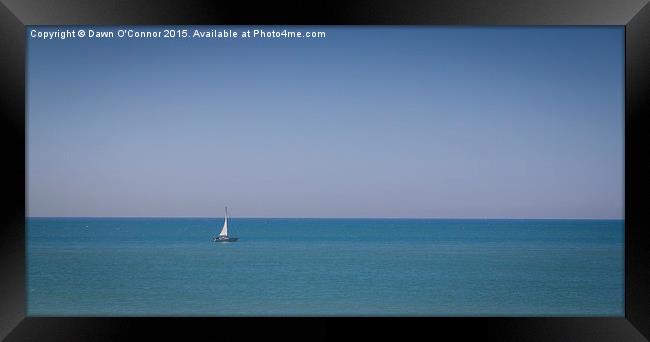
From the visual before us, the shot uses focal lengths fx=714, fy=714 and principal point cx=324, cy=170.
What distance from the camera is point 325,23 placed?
2926 millimetres

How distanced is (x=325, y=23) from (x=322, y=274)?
85.8 ft

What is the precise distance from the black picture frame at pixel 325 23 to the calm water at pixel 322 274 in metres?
15.2

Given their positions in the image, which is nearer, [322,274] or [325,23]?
[325,23]

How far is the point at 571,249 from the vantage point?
1344 inches

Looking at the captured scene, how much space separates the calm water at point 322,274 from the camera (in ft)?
72.3

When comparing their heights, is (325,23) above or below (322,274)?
above

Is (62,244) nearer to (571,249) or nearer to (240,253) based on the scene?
(240,253)

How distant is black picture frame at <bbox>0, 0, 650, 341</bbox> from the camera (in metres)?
2.87

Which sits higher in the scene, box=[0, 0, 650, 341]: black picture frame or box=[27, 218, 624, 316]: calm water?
box=[0, 0, 650, 341]: black picture frame

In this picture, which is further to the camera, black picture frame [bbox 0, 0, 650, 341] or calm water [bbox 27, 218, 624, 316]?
calm water [bbox 27, 218, 624, 316]

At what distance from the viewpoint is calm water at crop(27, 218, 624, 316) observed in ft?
72.3

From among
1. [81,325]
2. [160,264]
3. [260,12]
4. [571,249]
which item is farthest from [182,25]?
[571,249]

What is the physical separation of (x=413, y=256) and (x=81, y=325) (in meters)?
29.7

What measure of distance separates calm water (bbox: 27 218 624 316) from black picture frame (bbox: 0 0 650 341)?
15234 mm
